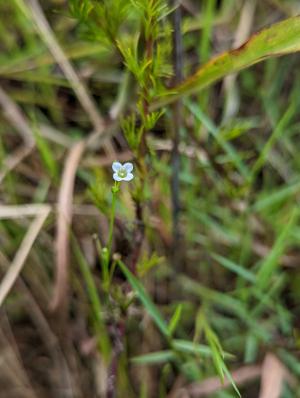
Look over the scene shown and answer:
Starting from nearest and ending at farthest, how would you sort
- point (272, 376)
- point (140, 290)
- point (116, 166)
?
point (116, 166)
point (140, 290)
point (272, 376)

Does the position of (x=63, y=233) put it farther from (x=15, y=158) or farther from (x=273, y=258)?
(x=273, y=258)

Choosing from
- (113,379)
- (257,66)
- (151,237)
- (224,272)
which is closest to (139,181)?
(113,379)

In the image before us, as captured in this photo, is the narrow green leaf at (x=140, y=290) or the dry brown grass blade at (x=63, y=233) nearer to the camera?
the narrow green leaf at (x=140, y=290)

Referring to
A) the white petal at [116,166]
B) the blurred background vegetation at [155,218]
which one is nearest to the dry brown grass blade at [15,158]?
the blurred background vegetation at [155,218]

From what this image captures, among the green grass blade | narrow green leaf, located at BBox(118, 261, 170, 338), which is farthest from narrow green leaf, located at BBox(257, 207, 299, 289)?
the green grass blade

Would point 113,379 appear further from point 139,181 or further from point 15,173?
point 15,173

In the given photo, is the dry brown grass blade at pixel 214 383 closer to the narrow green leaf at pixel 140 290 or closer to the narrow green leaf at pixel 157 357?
the narrow green leaf at pixel 157 357

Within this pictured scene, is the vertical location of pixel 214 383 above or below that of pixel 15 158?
below

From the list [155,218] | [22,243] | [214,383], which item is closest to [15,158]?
[22,243]
